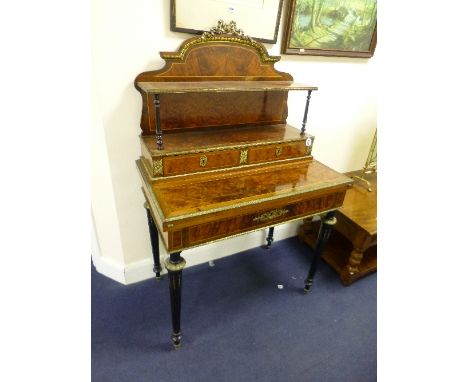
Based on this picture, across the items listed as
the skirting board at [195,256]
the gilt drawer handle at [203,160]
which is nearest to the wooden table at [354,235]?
the skirting board at [195,256]

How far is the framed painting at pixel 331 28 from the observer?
1.84m

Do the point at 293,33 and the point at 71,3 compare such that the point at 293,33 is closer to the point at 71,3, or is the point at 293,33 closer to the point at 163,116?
the point at 163,116

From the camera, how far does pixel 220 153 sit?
1609 mm

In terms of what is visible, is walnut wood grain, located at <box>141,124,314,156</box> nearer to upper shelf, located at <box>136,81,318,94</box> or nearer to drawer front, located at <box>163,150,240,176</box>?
drawer front, located at <box>163,150,240,176</box>

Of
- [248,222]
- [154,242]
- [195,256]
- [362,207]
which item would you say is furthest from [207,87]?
[362,207]

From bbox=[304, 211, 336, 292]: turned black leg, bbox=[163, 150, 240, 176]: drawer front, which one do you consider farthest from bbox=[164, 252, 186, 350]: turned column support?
bbox=[304, 211, 336, 292]: turned black leg

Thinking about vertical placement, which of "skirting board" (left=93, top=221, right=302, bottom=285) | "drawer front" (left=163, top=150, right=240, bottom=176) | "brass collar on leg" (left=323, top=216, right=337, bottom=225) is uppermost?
"drawer front" (left=163, top=150, right=240, bottom=176)

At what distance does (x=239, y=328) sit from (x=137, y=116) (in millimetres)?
1596

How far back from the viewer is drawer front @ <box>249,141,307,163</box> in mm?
1719

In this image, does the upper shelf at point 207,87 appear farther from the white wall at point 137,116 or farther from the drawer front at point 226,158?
the drawer front at point 226,158

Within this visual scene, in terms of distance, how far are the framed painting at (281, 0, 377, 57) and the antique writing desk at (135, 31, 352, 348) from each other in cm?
26

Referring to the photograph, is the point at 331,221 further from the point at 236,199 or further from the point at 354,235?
the point at 236,199

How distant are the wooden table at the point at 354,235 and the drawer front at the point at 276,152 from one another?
2.76ft

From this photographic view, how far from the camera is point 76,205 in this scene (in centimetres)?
58
